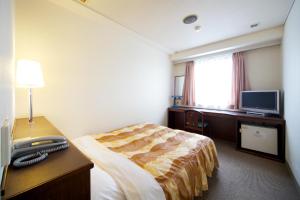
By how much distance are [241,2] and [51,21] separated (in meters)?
2.64

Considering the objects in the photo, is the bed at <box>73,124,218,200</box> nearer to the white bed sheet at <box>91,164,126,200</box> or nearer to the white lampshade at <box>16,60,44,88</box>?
the white bed sheet at <box>91,164,126,200</box>

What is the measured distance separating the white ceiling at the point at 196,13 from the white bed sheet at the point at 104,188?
217cm

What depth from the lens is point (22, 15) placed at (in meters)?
1.63

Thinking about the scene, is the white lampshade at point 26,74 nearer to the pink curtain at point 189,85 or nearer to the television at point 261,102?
the pink curtain at point 189,85

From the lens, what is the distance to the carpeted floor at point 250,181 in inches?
61.4

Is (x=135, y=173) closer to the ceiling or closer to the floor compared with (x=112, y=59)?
closer to the floor

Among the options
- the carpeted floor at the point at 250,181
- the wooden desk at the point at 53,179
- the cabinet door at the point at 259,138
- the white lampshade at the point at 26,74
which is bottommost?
the carpeted floor at the point at 250,181

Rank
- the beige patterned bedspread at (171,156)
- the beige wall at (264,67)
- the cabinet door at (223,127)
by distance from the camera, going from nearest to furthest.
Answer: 1. the beige patterned bedspread at (171,156)
2. the beige wall at (264,67)
3. the cabinet door at (223,127)

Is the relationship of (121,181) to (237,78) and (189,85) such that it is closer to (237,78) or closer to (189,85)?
(237,78)

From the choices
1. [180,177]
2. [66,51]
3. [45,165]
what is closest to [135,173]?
[180,177]

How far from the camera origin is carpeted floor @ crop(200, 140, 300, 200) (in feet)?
5.11

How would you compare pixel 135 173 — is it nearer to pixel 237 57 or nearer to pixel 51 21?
pixel 51 21

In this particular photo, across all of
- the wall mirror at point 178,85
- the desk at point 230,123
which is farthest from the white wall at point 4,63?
the wall mirror at point 178,85

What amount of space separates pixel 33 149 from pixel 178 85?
12.7 ft
